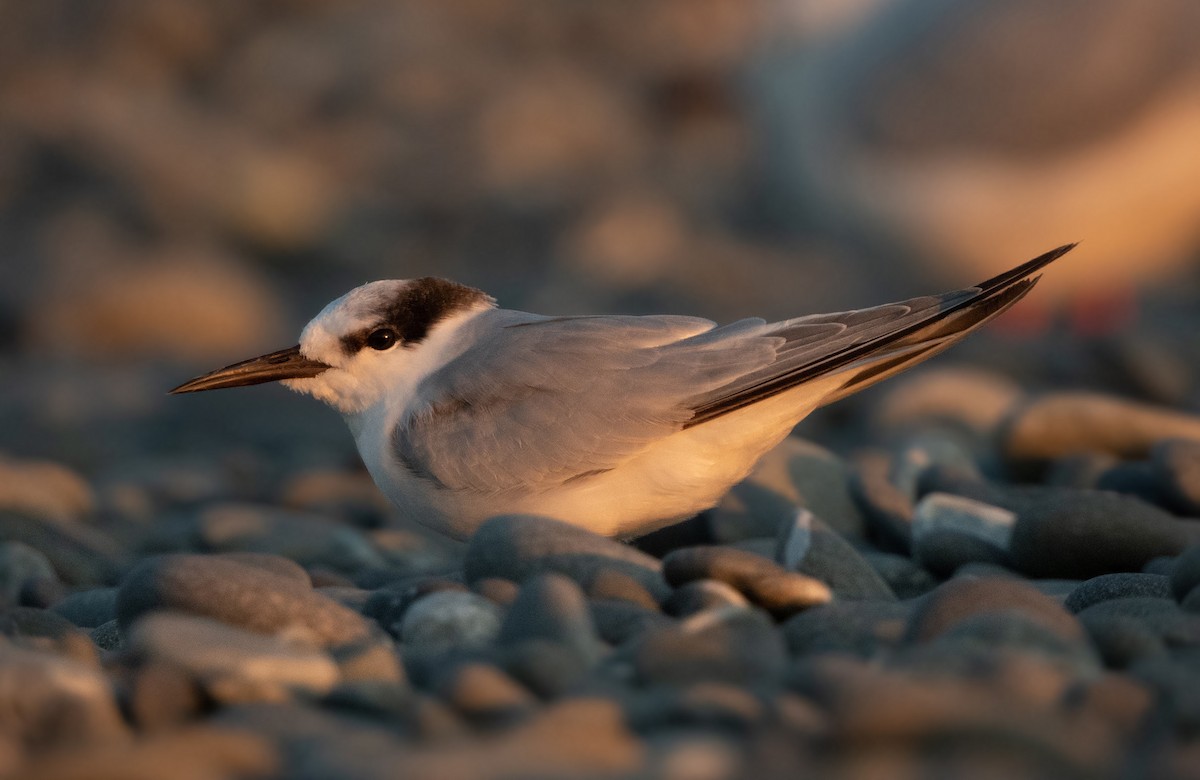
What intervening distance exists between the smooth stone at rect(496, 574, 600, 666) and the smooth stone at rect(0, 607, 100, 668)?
68 centimetres

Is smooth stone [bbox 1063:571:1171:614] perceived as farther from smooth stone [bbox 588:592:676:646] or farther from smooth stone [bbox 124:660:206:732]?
smooth stone [bbox 124:660:206:732]

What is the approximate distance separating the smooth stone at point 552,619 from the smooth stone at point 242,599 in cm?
26

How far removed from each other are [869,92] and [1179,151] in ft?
4.37

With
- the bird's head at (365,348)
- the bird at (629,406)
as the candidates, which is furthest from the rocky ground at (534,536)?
the bird's head at (365,348)

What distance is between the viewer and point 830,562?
3.08m

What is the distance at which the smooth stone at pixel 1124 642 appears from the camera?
90.5 inches

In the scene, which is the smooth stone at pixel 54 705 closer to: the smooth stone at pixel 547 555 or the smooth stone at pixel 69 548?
the smooth stone at pixel 547 555

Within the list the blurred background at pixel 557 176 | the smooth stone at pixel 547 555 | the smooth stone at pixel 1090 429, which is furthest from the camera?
the blurred background at pixel 557 176

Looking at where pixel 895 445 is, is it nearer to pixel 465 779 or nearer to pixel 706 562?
pixel 706 562

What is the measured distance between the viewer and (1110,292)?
23.5 feet

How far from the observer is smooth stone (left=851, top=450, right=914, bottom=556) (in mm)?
3803

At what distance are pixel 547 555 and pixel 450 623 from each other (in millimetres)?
321

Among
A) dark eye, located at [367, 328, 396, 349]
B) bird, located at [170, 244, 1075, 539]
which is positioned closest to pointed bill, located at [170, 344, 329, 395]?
dark eye, located at [367, 328, 396, 349]

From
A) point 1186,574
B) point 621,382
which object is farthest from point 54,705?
point 1186,574
